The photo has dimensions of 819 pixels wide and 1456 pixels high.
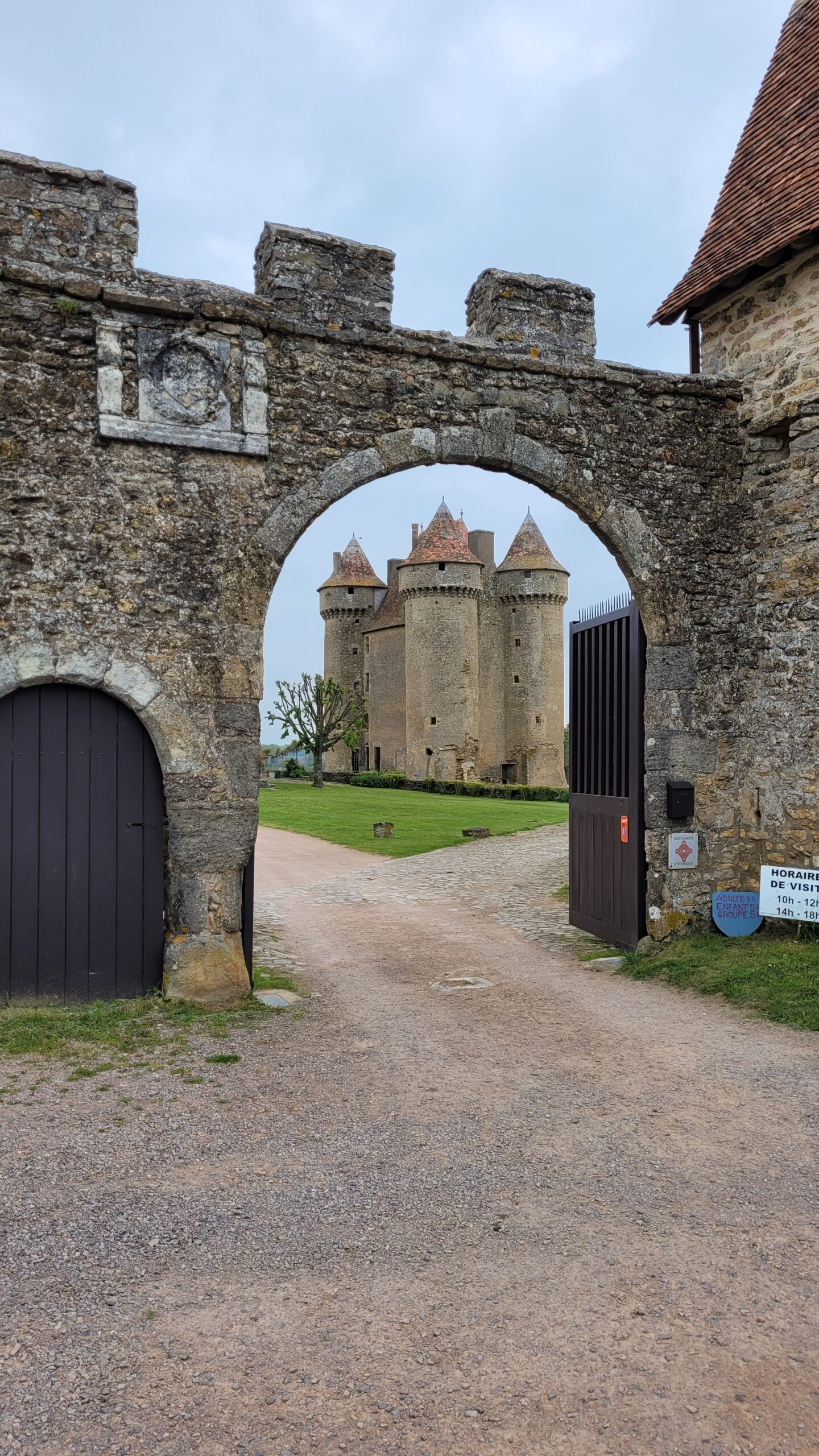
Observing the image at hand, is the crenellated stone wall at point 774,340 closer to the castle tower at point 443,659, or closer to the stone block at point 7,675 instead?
the stone block at point 7,675

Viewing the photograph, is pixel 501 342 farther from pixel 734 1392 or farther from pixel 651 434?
pixel 734 1392

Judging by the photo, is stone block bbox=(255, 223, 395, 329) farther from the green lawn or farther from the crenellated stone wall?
the green lawn

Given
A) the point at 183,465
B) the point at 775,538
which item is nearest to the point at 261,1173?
the point at 183,465

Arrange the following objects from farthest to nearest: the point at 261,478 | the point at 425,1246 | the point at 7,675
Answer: the point at 261,478, the point at 7,675, the point at 425,1246

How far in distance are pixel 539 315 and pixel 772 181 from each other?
2569 mm

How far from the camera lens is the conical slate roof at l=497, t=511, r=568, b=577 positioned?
39.2 metres

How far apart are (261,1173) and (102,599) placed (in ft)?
12.0

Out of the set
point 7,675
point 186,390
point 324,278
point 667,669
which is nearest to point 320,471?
point 186,390

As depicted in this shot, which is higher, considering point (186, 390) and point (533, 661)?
point (533, 661)

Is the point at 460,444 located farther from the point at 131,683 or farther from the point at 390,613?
the point at 390,613

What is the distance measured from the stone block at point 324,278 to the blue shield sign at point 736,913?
505 cm

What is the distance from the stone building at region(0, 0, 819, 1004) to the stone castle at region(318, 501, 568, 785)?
91.4 feet

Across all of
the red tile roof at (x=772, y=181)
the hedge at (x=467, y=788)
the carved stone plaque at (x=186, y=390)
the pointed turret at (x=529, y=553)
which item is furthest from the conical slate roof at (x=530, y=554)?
the carved stone plaque at (x=186, y=390)

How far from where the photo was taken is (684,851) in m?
7.52
